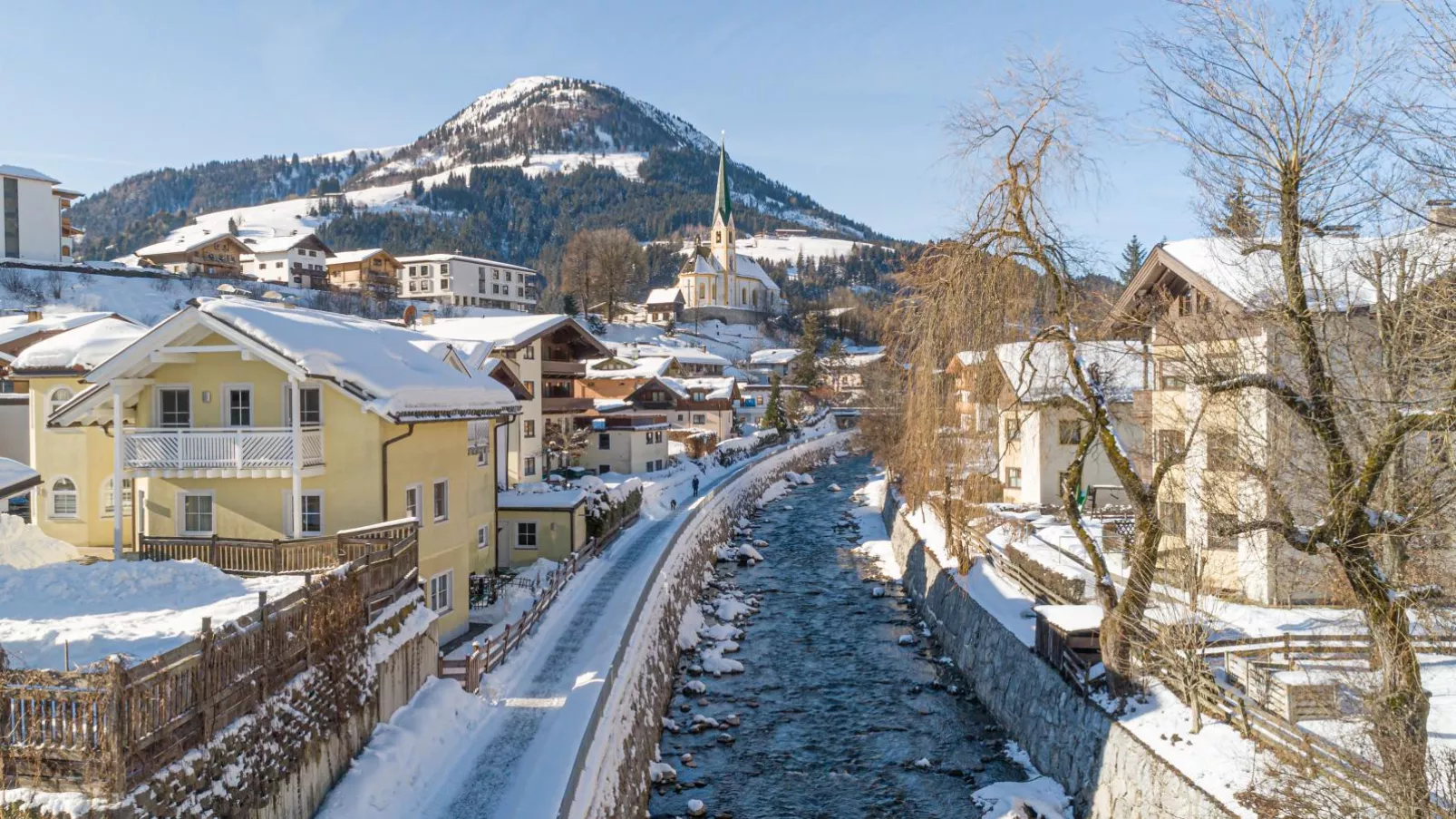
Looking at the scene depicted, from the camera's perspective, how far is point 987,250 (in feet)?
46.2

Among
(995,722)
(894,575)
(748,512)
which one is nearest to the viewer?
(995,722)

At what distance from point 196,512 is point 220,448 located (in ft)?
7.14

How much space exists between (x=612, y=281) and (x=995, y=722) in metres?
110

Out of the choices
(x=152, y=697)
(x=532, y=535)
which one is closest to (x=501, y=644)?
(x=152, y=697)

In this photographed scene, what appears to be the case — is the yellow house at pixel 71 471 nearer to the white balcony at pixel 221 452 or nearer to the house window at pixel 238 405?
the white balcony at pixel 221 452

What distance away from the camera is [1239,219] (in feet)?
34.3

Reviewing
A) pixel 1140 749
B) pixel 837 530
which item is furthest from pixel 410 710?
pixel 837 530

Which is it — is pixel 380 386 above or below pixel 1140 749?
above

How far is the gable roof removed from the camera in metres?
16.9

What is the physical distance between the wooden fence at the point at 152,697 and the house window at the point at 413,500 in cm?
651

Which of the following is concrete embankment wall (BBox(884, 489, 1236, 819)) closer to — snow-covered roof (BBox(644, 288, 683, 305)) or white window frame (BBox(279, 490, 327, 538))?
white window frame (BBox(279, 490, 327, 538))

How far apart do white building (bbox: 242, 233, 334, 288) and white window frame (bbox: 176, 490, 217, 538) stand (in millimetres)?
84737

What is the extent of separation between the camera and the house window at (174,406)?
18.8 m

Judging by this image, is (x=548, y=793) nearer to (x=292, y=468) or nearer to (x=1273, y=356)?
(x=292, y=468)
